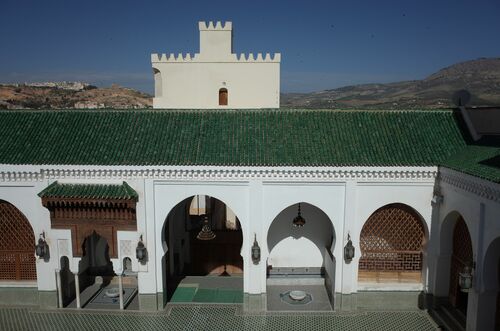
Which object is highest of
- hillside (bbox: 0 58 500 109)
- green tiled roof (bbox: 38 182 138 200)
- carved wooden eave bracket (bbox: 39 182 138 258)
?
hillside (bbox: 0 58 500 109)

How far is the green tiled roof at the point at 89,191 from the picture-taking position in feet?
34.2

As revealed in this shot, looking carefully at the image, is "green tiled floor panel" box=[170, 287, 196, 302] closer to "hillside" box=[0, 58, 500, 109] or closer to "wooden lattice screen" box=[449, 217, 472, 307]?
"wooden lattice screen" box=[449, 217, 472, 307]

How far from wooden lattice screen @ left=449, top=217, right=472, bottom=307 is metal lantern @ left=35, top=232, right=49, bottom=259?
34.7ft

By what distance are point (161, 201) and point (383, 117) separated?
6.76 m

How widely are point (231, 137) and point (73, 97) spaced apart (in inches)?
1891

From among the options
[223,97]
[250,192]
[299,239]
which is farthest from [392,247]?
[223,97]

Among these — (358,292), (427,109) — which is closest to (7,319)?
(358,292)

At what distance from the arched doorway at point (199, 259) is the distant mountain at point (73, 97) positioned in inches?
1318

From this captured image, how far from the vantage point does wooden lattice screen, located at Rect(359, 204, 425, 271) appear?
36.9 feet

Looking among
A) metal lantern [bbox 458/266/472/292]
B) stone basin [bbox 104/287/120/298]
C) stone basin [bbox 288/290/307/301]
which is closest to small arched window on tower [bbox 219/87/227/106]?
stone basin [bbox 104/287/120/298]

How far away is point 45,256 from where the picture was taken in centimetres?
1105

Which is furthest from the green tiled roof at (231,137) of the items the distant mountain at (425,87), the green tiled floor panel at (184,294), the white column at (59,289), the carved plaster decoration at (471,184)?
the distant mountain at (425,87)

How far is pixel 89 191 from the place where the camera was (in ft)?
34.6

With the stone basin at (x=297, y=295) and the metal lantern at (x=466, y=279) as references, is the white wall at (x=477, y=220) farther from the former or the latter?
the stone basin at (x=297, y=295)
